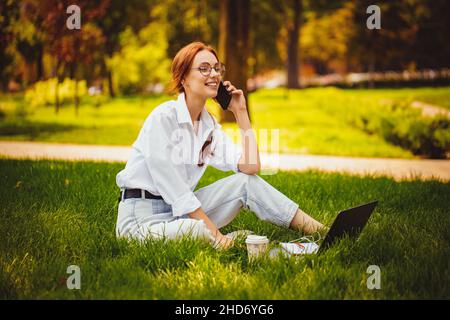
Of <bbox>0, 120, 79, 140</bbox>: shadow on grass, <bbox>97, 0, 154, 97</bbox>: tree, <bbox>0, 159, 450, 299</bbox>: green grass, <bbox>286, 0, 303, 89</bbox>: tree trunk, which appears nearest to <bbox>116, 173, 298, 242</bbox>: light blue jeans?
<bbox>0, 159, 450, 299</bbox>: green grass

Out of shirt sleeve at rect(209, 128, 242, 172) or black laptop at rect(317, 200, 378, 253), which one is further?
shirt sleeve at rect(209, 128, 242, 172)

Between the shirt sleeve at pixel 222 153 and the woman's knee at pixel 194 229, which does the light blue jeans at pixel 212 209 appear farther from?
the shirt sleeve at pixel 222 153

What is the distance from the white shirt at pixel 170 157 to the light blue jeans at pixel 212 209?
4.9 inches

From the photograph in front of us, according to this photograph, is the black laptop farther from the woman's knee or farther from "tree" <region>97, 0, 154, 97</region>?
"tree" <region>97, 0, 154, 97</region>

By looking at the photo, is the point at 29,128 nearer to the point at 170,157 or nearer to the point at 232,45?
the point at 232,45

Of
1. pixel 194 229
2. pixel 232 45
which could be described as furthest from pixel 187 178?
pixel 232 45

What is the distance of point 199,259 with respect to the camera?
3.71 meters

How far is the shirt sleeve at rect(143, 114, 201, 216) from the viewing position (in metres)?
3.88

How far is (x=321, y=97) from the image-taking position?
21500 mm

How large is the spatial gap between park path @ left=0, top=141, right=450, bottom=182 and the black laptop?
10.6 feet

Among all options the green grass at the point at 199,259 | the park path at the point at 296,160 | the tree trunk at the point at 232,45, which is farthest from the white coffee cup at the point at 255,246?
the tree trunk at the point at 232,45

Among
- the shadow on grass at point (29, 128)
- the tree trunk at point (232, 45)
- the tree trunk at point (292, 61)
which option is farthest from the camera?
the tree trunk at point (292, 61)

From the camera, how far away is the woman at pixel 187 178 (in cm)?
390
